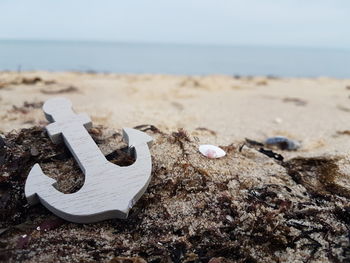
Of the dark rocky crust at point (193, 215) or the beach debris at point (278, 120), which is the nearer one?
the dark rocky crust at point (193, 215)

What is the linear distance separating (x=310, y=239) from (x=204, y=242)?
687mm

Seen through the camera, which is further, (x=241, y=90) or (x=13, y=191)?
(x=241, y=90)

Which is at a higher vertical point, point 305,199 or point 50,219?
point 305,199

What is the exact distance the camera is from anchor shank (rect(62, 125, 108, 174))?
7.63ft

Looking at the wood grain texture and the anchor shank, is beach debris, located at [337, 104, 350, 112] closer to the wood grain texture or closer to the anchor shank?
the wood grain texture

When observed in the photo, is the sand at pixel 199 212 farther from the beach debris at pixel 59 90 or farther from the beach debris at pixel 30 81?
the beach debris at pixel 30 81

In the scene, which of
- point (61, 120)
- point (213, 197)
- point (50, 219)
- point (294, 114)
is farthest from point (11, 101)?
point (294, 114)

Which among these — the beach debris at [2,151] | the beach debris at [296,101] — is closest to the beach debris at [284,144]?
the beach debris at [296,101]

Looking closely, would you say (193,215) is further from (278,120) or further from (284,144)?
(278,120)

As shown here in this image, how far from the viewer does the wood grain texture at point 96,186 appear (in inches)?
79.4

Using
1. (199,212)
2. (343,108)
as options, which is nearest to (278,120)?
(343,108)

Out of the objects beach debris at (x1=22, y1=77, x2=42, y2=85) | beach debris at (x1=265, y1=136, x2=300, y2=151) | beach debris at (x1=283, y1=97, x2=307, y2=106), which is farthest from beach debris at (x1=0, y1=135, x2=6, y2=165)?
beach debris at (x1=283, y1=97, x2=307, y2=106)

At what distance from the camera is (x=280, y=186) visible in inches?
99.7

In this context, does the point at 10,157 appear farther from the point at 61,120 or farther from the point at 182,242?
the point at 182,242
